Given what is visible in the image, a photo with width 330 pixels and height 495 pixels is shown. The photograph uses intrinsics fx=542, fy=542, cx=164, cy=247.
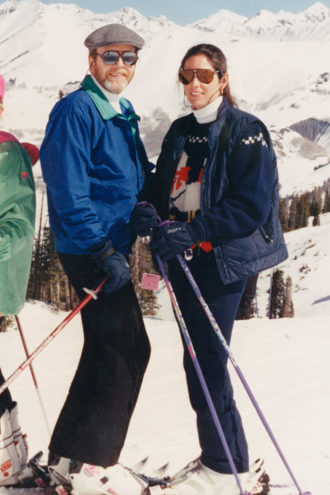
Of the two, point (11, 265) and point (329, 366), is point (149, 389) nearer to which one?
point (329, 366)

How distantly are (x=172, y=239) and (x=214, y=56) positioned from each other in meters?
1.18

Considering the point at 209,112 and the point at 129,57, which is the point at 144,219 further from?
the point at 129,57

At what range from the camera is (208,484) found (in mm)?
3396

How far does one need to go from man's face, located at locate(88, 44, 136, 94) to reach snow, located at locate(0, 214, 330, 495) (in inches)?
111

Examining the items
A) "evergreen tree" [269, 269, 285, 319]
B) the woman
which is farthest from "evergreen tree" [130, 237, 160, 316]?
the woman

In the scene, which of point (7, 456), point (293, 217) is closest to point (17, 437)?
point (7, 456)

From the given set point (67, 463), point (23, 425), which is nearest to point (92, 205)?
point (67, 463)

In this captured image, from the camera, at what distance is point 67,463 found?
3.33m

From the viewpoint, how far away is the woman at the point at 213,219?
3135 mm

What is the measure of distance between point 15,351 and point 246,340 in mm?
3808

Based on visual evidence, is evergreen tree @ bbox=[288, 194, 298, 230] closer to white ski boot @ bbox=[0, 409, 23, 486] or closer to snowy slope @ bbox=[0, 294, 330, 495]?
snowy slope @ bbox=[0, 294, 330, 495]

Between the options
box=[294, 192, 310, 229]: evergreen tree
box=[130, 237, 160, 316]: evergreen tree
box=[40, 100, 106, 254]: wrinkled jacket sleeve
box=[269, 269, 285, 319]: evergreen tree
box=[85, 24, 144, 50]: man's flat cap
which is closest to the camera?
box=[40, 100, 106, 254]: wrinkled jacket sleeve

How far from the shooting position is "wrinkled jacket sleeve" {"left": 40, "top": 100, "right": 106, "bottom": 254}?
296 centimetres

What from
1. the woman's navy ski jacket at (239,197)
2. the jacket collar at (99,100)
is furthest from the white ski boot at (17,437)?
the jacket collar at (99,100)
